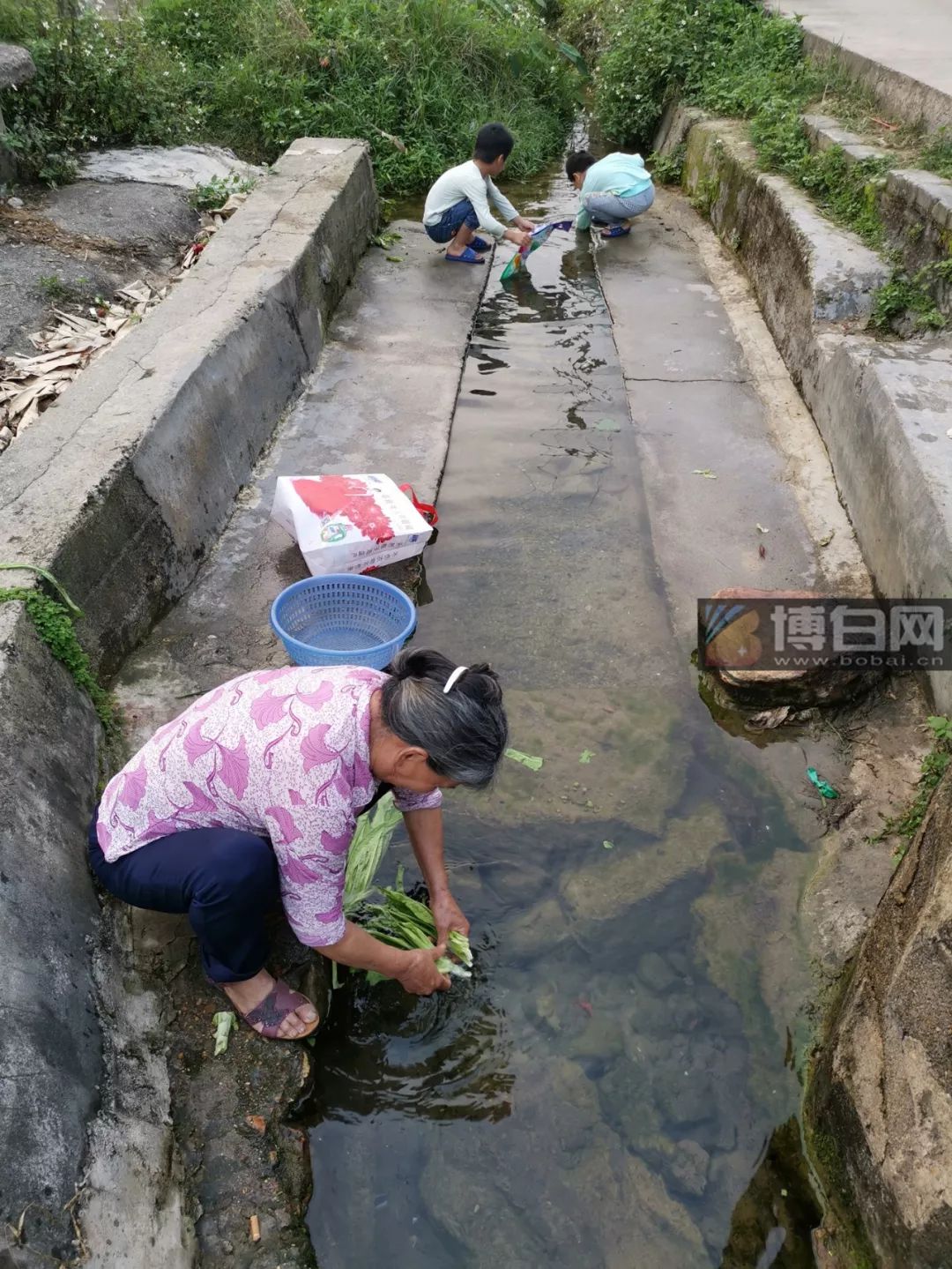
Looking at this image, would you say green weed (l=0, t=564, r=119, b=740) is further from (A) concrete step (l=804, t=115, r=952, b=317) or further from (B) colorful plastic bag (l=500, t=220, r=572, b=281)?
(B) colorful plastic bag (l=500, t=220, r=572, b=281)

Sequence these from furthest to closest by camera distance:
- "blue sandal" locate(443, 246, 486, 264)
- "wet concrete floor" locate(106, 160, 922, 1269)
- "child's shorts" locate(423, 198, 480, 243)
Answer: "blue sandal" locate(443, 246, 486, 264)
"child's shorts" locate(423, 198, 480, 243)
"wet concrete floor" locate(106, 160, 922, 1269)

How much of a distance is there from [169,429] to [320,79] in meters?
6.98

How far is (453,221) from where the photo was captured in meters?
7.30

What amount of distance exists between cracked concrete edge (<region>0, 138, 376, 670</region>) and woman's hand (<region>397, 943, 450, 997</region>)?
155 centimetres

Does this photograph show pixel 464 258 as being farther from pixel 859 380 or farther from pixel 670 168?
pixel 859 380

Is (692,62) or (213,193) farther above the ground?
(692,62)

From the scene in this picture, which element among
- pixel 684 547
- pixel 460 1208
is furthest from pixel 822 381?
pixel 460 1208

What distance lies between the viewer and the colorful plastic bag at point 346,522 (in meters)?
3.67

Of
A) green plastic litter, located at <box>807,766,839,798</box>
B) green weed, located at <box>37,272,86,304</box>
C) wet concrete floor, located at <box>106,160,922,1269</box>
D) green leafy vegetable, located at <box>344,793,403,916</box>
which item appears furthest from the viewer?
green weed, located at <box>37,272,86,304</box>

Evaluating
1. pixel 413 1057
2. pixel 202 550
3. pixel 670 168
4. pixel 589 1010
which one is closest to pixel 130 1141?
pixel 413 1057

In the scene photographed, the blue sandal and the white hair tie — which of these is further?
the blue sandal

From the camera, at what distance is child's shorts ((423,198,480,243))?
720 centimetres

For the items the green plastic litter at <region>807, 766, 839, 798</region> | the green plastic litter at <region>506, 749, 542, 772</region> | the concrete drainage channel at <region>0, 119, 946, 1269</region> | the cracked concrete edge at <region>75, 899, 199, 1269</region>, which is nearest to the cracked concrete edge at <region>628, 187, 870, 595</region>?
the concrete drainage channel at <region>0, 119, 946, 1269</region>

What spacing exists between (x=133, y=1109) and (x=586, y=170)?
27.4 ft
